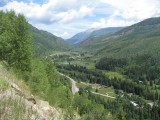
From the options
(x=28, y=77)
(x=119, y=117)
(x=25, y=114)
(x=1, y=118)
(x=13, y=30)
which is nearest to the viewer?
(x=1, y=118)

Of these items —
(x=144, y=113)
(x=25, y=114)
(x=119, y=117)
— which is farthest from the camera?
(x=144, y=113)

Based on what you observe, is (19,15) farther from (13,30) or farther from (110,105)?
(110,105)

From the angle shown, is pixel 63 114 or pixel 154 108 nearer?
pixel 63 114

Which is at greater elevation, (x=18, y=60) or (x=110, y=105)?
(x=18, y=60)

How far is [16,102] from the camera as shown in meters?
8.12

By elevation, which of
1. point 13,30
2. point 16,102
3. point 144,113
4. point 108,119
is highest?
point 13,30

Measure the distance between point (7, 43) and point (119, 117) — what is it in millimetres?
40820

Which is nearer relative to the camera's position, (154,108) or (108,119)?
(108,119)

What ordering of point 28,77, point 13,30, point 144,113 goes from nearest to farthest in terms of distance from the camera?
point 28,77, point 13,30, point 144,113

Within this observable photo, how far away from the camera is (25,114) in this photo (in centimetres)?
791

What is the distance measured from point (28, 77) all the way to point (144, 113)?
454ft

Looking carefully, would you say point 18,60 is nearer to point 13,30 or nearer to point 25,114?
point 13,30

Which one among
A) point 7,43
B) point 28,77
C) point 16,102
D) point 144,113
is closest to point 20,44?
point 7,43

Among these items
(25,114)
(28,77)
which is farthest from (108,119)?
(28,77)
